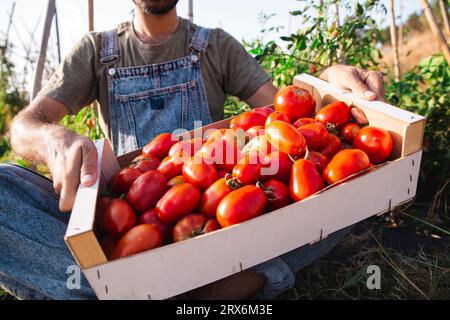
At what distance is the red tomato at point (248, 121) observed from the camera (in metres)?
1.47

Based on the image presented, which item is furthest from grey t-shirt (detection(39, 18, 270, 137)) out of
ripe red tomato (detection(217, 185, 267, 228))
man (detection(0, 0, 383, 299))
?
ripe red tomato (detection(217, 185, 267, 228))

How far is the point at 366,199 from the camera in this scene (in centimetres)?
116

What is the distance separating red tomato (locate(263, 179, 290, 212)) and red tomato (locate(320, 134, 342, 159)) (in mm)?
235

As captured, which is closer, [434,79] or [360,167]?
[360,167]

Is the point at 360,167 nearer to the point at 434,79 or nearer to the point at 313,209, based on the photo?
the point at 313,209

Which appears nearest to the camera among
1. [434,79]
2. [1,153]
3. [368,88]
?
[368,88]

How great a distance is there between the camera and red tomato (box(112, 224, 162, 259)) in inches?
39.4

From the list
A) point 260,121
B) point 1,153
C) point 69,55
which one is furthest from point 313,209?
point 1,153

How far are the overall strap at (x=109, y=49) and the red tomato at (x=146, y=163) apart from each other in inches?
27.9

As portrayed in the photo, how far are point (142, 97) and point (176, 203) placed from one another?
2.92 ft

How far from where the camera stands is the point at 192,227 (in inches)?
42.7

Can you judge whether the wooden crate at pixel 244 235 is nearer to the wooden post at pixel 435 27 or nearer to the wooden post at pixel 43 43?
the wooden post at pixel 435 27

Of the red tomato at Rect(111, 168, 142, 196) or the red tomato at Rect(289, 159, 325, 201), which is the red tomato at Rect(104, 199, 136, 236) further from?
the red tomato at Rect(289, 159, 325, 201)
